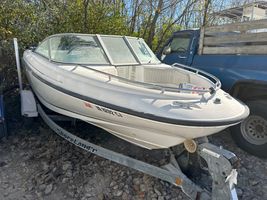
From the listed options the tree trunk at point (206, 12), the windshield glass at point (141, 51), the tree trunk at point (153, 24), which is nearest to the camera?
the windshield glass at point (141, 51)

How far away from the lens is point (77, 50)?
3838 millimetres

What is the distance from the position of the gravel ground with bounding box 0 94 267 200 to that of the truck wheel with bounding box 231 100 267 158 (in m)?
0.14

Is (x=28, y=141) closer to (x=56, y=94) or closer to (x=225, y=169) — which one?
(x=56, y=94)

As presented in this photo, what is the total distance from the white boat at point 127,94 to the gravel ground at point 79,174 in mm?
579

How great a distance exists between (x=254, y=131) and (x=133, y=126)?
2.09 m

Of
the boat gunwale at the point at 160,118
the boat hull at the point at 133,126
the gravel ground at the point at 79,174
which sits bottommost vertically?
the gravel ground at the point at 79,174

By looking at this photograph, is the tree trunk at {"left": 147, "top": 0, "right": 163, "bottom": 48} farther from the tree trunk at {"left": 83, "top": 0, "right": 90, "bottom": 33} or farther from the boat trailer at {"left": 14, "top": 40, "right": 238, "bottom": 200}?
the boat trailer at {"left": 14, "top": 40, "right": 238, "bottom": 200}

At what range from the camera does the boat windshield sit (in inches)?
148

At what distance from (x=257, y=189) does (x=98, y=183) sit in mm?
1938

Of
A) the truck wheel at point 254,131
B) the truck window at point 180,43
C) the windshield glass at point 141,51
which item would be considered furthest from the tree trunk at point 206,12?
the truck wheel at point 254,131

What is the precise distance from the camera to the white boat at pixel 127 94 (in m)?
2.57

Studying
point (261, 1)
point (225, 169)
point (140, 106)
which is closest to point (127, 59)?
point (140, 106)

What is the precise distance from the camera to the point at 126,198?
297 cm

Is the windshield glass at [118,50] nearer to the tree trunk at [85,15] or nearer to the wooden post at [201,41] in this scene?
the wooden post at [201,41]
